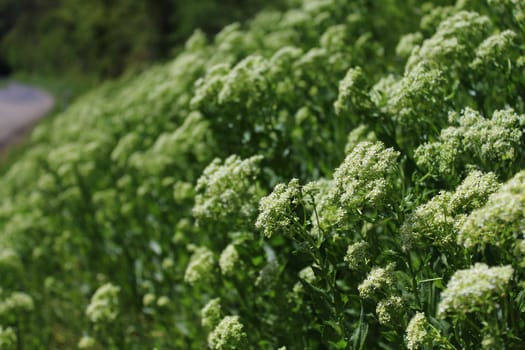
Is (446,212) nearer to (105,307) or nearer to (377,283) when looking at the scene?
(377,283)

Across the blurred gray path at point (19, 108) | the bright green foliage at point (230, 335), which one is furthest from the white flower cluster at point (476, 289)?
the blurred gray path at point (19, 108)

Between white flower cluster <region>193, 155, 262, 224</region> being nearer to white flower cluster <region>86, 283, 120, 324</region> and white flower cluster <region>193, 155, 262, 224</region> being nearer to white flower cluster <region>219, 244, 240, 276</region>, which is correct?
white flower cluster <region>219, 244, 240, 276</region>

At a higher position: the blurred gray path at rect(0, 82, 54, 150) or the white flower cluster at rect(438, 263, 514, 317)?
the blurred gray path at rect(0, 82, 54, 150)

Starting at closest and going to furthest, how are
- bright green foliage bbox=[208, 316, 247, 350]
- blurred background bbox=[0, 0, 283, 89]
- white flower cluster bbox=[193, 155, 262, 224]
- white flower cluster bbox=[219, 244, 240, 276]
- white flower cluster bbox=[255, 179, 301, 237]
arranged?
white flower cluster bbox=[255, 179, 301, 237], bright green foliage bbox=[208, 316, 247, 350], white flower cluster bbox=[193, 155, 262, 224], white flower cluster bbox=[219, 244, 240, 276], blurred background bbox=[0, 0, 283, 89]

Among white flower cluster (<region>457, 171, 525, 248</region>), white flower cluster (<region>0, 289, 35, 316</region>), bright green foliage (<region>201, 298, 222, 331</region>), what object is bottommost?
white flower cluster (<region>457, 171, 525, 248</region>)

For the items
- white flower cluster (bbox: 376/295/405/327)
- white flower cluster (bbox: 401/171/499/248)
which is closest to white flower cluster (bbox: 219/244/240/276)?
white flower cluster (bbox: 376/295/405/327)

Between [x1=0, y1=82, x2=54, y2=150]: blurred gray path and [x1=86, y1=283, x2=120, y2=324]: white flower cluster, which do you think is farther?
[x1=0, y1=82, x2=54, y2=150]: blurred gray path

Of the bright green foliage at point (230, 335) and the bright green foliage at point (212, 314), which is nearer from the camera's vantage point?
the bright green foliage at point (230, 335)

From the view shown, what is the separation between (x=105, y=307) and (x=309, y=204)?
2266 millimetres

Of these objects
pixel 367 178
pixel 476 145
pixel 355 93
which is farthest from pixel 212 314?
pixel 476 145

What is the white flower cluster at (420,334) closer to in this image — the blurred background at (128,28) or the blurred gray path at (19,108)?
the blurred background at (128,28)

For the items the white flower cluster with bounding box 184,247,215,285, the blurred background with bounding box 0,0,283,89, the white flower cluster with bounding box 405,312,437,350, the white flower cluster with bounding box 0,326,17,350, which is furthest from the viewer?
the blurred background with bounding box 0,0,283,89

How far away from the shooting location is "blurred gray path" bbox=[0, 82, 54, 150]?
2321cm

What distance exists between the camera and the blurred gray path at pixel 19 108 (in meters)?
23.2
